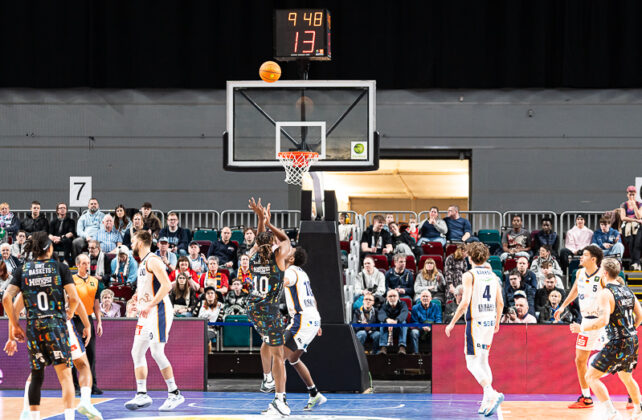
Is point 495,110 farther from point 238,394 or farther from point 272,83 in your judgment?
point 238,394

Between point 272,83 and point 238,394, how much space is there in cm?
507

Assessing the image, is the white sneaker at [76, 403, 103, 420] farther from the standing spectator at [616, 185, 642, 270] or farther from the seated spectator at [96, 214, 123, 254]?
the standing spectator at [616, 185, 642, 270]

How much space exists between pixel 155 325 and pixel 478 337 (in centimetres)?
412

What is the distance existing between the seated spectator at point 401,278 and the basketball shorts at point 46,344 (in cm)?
916

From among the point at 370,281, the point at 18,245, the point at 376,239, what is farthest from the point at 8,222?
the point at 370,281

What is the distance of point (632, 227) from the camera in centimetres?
1984

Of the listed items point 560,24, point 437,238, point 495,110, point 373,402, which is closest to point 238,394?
point 373,402

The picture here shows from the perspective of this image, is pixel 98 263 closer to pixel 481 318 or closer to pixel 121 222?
pixel 121 222

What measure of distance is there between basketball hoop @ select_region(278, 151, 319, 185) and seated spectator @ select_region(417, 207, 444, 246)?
5.54m

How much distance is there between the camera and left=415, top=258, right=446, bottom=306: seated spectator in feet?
58.2

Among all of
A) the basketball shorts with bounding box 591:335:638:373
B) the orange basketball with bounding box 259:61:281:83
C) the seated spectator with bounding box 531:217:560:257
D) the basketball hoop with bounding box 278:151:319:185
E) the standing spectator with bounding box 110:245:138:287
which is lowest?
the basketball shorts with bounding box 591:335:638:373

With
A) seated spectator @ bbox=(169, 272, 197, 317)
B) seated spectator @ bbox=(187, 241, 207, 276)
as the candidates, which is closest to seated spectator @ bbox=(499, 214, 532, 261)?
seated spectator @ bbox=(187, 241, 207, 276)

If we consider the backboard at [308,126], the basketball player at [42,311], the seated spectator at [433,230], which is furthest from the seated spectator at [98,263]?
the basketball player at [42,311]

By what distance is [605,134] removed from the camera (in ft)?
78.6
